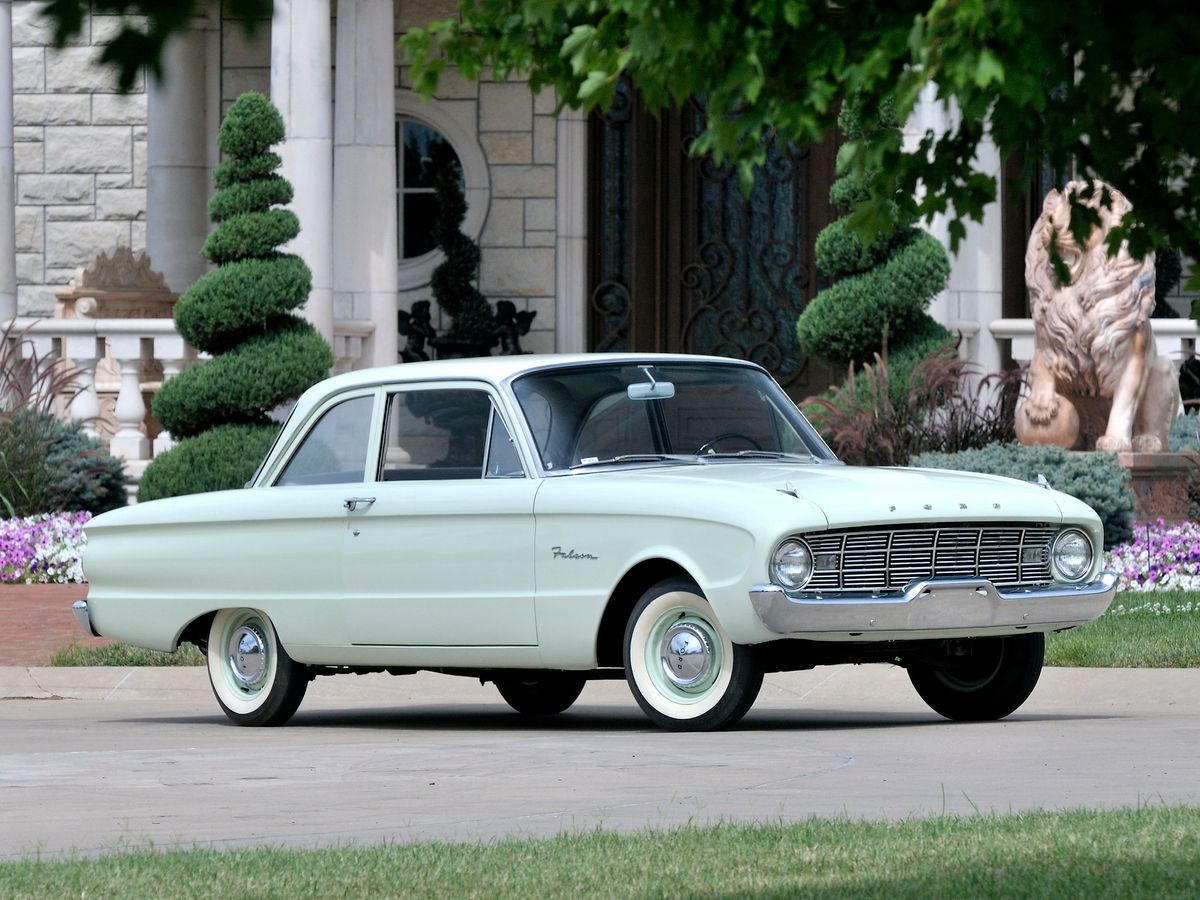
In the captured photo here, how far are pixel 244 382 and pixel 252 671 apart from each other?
6778 mm

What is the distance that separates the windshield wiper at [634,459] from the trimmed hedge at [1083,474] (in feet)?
18.7

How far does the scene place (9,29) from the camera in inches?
818

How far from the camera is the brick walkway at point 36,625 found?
13.1 metres

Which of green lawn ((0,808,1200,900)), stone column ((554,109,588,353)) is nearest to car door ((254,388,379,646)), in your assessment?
green lawn ((0,808,1200,900))

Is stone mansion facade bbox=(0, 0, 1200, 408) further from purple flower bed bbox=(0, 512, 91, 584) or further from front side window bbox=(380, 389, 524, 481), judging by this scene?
front side window bbox=(380, 389, 524, 481)

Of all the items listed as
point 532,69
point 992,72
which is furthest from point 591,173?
point 992,72

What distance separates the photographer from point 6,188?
67.0 ft

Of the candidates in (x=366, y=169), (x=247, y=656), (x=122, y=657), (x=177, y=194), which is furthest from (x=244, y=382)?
(x=247, y=656)

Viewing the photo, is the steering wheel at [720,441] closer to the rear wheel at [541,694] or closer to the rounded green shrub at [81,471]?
the rear wheel at [541,694]

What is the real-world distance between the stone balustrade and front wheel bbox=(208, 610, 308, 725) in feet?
29.6

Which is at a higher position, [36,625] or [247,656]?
[247,656]

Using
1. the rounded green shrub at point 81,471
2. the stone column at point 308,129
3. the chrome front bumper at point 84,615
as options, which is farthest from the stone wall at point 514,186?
the chrome front bumper at point 84,615

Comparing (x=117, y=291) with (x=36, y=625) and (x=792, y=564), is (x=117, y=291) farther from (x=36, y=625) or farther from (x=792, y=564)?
(x=792, y=564)

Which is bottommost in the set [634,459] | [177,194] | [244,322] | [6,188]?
[634,459]
